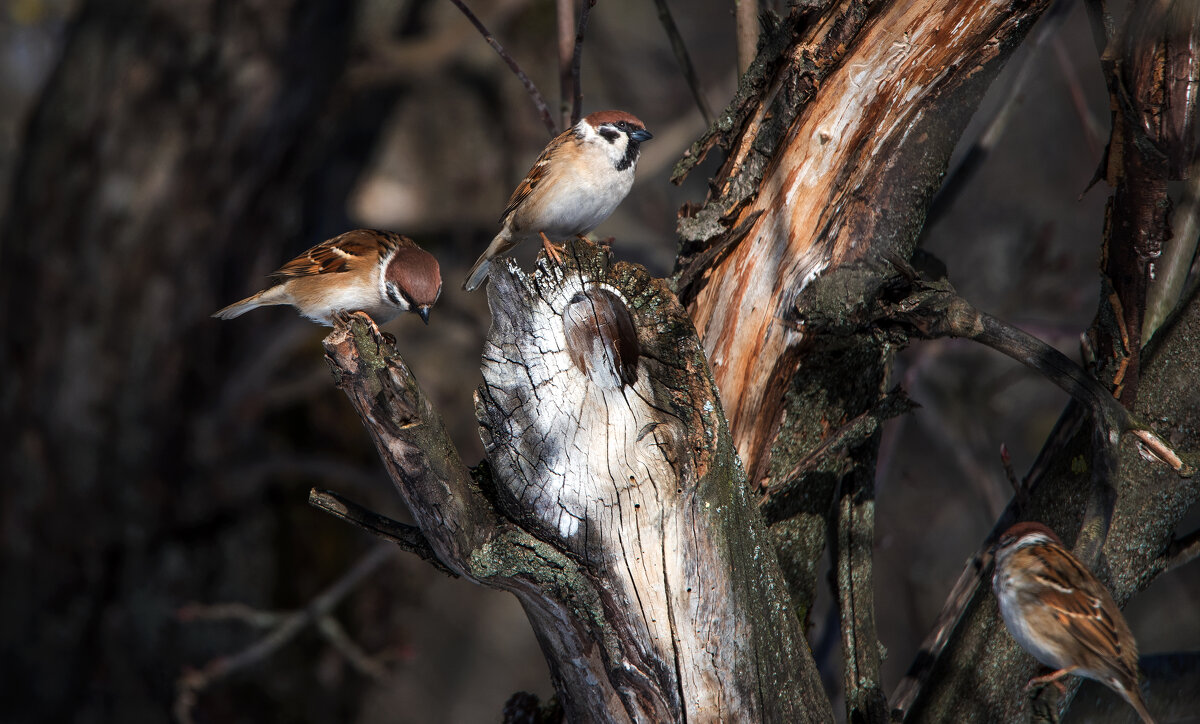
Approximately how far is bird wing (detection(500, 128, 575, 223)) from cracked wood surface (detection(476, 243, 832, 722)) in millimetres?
1147

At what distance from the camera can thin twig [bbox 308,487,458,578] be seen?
1802 millimetres

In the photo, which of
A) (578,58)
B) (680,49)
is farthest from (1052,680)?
(680,49)

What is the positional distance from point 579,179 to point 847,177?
0.89 metres

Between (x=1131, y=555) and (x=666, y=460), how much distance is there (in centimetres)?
113

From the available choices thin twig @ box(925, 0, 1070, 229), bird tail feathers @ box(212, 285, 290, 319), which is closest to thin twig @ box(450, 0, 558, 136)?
bird tail feathers @ box(212, 285, 290, 319)

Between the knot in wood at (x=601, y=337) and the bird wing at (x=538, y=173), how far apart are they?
1.18m

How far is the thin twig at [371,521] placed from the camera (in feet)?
5.91

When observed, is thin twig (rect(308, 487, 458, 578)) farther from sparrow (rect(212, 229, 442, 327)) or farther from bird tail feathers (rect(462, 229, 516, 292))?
bird tail feathers (rect(462, 229, 516, 292))

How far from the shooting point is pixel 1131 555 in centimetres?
197

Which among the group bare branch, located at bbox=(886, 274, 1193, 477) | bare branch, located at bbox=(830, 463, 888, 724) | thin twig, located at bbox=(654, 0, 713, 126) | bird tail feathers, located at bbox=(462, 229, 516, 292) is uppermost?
thin twig, located at bbox=(654, 0, 713, 126)

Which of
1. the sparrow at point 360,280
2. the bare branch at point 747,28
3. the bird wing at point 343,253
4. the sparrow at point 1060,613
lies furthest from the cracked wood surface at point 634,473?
the bare branch at point 747,28

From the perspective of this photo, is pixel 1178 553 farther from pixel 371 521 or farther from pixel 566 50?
pixel 566 50

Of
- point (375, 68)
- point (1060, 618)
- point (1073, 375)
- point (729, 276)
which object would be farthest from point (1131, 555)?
point (375, 68)

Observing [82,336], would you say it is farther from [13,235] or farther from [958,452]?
[958,452]
